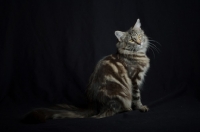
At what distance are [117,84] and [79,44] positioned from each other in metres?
1.00

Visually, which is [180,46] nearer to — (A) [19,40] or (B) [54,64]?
(B) [54,64]

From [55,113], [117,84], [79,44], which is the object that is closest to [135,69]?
[117,84]

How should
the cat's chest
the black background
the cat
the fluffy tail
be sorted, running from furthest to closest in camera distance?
the black background
the cat's chest
the cat
the fluffy tail

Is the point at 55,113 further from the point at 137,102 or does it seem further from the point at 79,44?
the point at 79,44

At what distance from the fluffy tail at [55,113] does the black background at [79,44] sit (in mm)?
585

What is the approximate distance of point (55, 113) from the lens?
1977mm

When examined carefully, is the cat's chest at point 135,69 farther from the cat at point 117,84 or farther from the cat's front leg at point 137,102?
the cat's front leg at point 137,102

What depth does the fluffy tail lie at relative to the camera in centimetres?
179

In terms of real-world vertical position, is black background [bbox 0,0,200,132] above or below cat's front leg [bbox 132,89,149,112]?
above

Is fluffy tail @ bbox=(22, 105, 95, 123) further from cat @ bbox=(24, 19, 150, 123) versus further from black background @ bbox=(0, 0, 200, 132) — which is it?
black background @ bbox=(0, 0, 200, 132)

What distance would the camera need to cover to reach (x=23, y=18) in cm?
282

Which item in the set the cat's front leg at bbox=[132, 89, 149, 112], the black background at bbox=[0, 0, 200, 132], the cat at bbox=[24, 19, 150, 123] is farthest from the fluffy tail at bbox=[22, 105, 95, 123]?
the black background at bbox=[0, 0, 200, 132]

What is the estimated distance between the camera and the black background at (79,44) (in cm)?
278

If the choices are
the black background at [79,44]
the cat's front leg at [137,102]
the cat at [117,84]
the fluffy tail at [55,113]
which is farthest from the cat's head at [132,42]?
the fluffy tail at [55,113]
